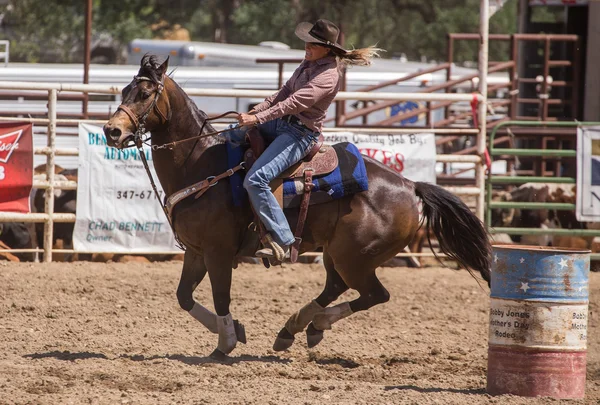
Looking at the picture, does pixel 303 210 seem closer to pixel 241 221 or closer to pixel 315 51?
pixel 241 221

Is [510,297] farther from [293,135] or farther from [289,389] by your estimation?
[293,135]

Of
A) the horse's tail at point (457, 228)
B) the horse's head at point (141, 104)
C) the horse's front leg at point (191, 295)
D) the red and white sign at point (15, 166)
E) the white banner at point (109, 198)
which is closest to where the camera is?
the horse's head at point (141, 104)

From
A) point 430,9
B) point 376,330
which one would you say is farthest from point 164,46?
point 430,9

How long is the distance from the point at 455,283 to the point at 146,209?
3.40 metres

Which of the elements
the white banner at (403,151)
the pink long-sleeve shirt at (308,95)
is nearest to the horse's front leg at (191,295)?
the pink long-sleeve shirt at (308,95)

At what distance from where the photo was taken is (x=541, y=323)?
504 centimetres

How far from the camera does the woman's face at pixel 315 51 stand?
5.85 metres

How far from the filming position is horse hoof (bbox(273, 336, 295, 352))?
629 centimetres

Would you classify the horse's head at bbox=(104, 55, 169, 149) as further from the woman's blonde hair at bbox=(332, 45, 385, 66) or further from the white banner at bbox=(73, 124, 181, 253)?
the white banner at bbox=(73, 124, 181, 253)

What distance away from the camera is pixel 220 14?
121 feet

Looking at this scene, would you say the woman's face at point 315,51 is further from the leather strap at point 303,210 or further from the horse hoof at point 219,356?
the horse hoof at point 219,356

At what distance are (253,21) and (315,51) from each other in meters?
30.5

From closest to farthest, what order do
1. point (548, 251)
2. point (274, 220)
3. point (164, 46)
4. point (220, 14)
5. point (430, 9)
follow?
point (548, 251), point (274, 220), point (164, 46), point (430, 9), point (220, 14)

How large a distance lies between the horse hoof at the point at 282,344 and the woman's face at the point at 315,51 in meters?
1.92
